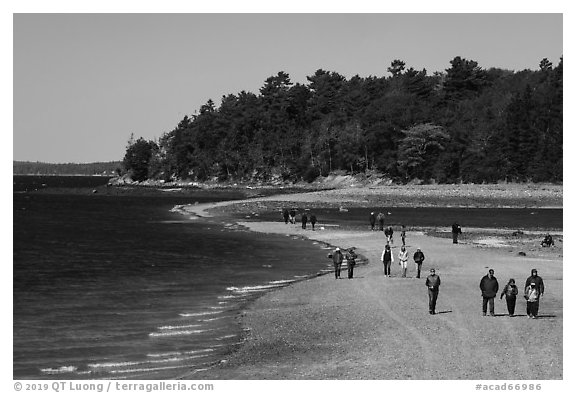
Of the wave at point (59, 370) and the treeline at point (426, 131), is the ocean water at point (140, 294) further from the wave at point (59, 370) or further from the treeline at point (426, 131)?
the treeline at point (426, 131)

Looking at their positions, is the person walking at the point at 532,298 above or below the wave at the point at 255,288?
above

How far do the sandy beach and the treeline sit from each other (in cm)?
8932

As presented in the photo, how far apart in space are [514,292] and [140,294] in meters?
16.4

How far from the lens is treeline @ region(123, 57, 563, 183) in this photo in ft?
407

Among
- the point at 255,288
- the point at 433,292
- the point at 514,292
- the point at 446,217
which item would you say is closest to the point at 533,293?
the point at 514,292

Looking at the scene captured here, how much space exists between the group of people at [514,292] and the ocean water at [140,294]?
8.30m

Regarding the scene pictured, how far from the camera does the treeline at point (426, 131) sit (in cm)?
12400

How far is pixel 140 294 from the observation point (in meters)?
33.1

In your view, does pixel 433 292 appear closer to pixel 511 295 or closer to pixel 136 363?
pixel 511 295

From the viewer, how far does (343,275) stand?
1421 inches

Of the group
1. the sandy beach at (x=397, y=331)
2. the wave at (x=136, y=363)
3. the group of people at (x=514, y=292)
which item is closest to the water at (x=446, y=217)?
the sandy beach at (x=397, y=331)

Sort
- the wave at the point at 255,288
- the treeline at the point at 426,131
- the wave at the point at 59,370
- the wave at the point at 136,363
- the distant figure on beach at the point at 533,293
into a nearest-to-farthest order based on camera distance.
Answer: the wave at the point at 59,370
the wave at the point at 136,363
the distant figure on beach at the point at 533,293
the wave at the point at 255,288
the treeline at the point at 426,131
